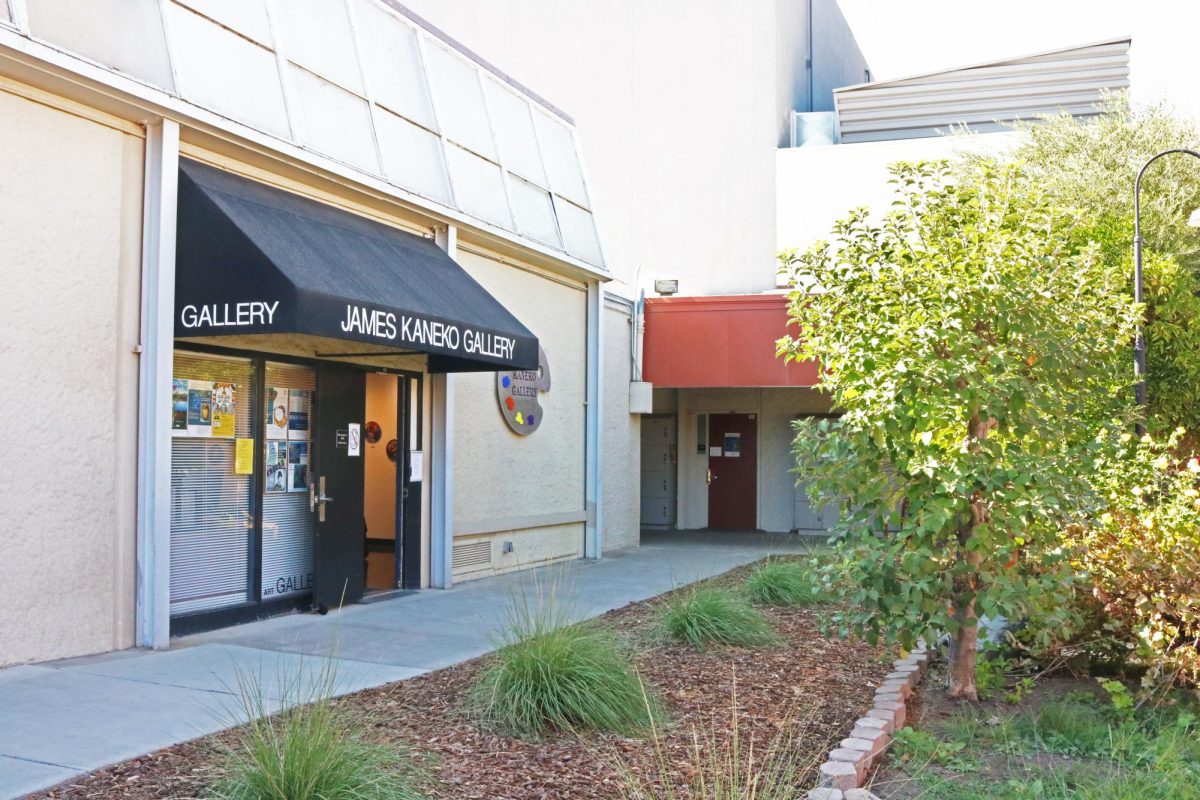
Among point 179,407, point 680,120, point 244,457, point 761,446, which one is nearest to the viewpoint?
point 179,407

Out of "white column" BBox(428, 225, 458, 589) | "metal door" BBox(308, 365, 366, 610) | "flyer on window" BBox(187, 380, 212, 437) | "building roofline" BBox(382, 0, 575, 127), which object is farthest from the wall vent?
"building roofline" BBox(382, 0, 575, 127)

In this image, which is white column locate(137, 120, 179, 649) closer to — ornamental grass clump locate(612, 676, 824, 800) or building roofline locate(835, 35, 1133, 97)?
ornamental grass clump locate(612, 676, 824, 800)

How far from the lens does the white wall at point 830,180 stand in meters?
20.2

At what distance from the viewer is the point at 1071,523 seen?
6.88m

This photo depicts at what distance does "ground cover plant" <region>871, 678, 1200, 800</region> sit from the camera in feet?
16.0

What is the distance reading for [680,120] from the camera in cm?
2100

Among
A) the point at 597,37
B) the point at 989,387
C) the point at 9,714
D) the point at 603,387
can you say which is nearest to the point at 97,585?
the point at 9,714

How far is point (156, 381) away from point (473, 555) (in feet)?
16.4

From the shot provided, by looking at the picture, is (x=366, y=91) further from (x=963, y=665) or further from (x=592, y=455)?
(x=963, y=665)

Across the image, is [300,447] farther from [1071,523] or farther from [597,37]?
[597,37]

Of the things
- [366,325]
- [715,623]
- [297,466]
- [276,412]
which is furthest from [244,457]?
[715,623]

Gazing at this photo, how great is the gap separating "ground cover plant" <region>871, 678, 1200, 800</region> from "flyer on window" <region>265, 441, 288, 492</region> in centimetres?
552

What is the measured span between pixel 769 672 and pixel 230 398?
186 inches

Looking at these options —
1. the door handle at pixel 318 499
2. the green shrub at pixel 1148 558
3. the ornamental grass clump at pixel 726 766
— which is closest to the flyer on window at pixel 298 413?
the door handle at pixel 318 499
